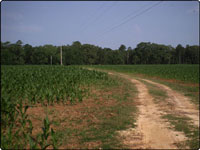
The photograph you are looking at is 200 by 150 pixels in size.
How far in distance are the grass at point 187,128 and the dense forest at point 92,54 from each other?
7687 cm

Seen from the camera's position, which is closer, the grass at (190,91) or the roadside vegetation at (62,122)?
the roadside vegetation at (62,122)

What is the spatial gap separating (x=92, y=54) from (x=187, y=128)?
307 ft

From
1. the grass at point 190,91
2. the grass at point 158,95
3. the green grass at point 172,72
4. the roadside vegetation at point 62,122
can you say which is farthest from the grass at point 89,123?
the green grass at point 172,72

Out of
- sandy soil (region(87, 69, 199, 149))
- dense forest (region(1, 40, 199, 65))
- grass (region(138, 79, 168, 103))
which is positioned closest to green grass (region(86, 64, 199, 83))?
grass (region(138, 79, 168, 103))

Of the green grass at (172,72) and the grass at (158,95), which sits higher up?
the green grass at (172,72)

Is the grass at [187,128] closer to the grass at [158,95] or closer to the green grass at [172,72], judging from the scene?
the grass at [158,95]

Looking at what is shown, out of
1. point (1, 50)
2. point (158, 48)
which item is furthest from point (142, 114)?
point (158, 48)

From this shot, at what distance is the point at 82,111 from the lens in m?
7.41

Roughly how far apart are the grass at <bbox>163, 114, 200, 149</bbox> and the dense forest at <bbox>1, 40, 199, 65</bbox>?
76867mm

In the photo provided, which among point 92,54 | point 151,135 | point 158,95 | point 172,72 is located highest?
point 92,54

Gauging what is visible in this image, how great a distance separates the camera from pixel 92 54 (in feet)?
321

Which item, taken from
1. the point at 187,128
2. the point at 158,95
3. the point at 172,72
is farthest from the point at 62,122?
the point at 172,72

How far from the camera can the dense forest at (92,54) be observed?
267 feet

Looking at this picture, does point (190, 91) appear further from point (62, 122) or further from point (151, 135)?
point (62, 122)
